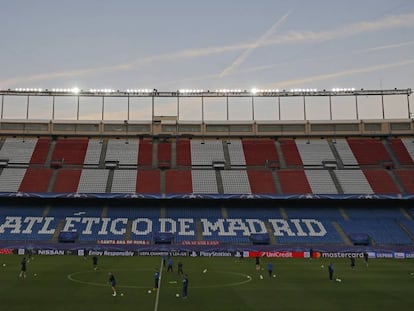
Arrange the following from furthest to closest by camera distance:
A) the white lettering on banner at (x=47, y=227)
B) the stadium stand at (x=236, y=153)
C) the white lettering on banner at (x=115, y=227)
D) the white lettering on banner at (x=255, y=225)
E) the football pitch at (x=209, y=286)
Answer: the stadium stand at (x=236, y=153) < the white lettering on banner at (x=255, y=225) < the white lettering on banner at (x=115, y=227) < the white lettering on banner at (x=47, y=227) < the football pitch at (x=209, y=286)

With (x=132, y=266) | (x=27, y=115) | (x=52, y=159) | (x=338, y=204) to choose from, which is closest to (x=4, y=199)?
(x=52, y=159)

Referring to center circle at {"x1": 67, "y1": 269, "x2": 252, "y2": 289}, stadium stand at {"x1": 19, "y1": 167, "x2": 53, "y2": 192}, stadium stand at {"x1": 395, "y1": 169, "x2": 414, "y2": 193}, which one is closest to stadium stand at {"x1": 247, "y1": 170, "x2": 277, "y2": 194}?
stadium stand at {"x1": 395, "y1": 169, "x2": 414, "y2": 193}

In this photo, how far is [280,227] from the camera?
194 ft

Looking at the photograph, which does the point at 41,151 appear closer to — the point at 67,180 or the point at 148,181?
the point at 67,180

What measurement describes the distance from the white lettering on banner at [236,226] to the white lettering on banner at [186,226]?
5332 mm

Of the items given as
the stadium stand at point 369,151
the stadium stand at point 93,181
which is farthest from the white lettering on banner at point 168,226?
the stadium stand at point 369,151

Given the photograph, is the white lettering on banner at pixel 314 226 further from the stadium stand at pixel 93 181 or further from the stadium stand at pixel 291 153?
the stadium stand at pixel 93 181

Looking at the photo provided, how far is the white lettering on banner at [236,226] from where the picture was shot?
57.3 m

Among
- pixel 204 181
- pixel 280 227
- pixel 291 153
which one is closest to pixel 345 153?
pixel 291 153

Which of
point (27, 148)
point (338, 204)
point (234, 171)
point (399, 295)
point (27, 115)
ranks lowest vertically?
point (399, 295)

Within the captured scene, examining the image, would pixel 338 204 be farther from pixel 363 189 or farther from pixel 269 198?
pixel 269 198

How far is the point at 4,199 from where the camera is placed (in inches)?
2532

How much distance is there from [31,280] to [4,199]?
36.2 meters

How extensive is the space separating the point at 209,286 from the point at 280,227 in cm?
2997
